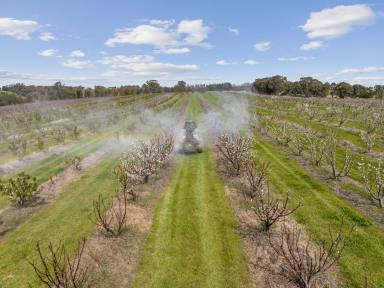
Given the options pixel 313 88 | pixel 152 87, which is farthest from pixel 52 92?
pixel 313 88

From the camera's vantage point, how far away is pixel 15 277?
1050 centimetres

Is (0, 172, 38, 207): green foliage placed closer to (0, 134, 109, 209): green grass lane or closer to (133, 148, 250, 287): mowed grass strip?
(0, 134, 109, 209): green grass lane

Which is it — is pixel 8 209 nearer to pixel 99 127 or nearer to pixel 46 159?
pixel 46 159

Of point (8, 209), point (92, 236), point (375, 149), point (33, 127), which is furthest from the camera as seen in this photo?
point (33, 127)

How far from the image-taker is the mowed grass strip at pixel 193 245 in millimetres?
10211

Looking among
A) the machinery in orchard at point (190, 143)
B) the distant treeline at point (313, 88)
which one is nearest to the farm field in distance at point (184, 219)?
the machinery in orchard at point (190, 143)

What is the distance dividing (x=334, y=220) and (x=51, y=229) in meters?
12.2

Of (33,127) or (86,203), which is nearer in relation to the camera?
(86,203)

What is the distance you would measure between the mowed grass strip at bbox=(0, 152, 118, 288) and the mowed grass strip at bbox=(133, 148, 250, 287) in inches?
127

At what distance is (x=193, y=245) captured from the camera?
12086 mm

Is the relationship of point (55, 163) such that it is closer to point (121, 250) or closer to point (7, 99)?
point (121, 250)

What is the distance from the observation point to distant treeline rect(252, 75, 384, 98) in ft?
349

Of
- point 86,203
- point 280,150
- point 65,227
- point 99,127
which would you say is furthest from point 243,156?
point 99,127

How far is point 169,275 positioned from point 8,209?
10183 mm
